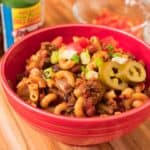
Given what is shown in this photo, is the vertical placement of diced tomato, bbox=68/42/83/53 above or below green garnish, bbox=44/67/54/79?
above

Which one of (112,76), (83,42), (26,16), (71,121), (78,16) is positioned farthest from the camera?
(78,16)

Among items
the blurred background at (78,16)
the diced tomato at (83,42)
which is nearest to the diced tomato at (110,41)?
the diced tomato at (83,42)

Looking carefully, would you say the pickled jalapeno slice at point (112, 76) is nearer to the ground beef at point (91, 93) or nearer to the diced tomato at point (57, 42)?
the ground beef at point (91, 93)

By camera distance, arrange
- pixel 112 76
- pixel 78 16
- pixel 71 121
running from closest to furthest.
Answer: pixel 71 121, pixel 112 76, pixel 78 16

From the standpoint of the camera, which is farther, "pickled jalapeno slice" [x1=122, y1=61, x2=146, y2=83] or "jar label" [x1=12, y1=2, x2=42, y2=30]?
"jar label" [x1=12, y1=2, x2=42, y2=30]

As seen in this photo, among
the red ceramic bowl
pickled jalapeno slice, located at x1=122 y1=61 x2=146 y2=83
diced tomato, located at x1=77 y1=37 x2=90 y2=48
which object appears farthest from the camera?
diced tomato, located at x1=77 y1=37 x2=90 y2=48

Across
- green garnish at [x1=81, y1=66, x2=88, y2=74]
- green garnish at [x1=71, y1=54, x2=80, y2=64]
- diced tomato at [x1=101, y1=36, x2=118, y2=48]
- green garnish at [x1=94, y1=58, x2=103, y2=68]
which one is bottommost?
green garnish at [x1=81, y1=66, x2=88, y2=74]

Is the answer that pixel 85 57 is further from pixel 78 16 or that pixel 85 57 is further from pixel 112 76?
pixel 78 16

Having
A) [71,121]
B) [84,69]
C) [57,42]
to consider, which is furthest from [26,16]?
[71,121]

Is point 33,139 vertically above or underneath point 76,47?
underneath

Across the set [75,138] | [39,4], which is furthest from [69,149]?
[39,4]

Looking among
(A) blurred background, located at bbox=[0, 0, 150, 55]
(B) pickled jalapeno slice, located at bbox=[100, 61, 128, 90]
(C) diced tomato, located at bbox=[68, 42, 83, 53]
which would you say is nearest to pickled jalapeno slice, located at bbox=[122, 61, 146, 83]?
(B) pickled jalapeno slice, located at bbox=[100, 61, 128, 90]

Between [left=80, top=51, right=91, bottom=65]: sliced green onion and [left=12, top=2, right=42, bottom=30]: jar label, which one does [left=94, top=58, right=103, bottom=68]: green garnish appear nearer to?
[left=80, top=51, right=91, bottom=65]: sliced green onion
